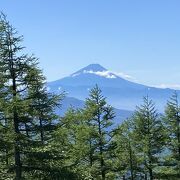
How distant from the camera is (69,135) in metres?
40.1

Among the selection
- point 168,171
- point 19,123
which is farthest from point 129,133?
point 19,123

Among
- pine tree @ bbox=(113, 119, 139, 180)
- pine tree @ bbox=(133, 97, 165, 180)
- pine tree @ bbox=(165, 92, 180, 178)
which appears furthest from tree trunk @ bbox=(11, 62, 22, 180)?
pine tree @ bbox=(165, 92, 180, 178)

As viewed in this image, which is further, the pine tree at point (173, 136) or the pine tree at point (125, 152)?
the pine tree at point (173, 136)

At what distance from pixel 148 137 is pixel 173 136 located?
5.51m

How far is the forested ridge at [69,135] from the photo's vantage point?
1986 cm

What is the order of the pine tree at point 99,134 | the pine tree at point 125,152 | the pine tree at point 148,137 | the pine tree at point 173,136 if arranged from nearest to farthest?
the pine tree at point 99,134
the pine tree at point 125,152
the pine tree at point 148,137
the pine tree at point 173,136

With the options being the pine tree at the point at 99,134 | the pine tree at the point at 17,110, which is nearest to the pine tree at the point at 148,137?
the pine tree at the point at 99,134

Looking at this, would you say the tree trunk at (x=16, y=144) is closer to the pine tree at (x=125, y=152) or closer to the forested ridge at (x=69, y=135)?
the forested ridge at (x=69, y=135)

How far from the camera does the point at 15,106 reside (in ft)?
62.8

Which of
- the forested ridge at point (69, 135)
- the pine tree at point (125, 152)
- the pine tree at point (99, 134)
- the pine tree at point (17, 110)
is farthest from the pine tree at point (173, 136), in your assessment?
the pine tree at point (17, 110)

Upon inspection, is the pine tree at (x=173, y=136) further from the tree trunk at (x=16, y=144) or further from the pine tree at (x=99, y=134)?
the tree trunk at (x=16, y=144)

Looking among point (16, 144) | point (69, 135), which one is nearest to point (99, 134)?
point (69, 135)

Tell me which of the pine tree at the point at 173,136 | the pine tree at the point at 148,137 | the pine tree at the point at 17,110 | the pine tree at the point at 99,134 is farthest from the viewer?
the pine tree at the point at 173,136

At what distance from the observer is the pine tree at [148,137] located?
40125 mm
